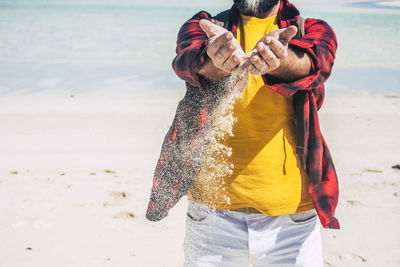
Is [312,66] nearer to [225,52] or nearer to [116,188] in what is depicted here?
[225,52]

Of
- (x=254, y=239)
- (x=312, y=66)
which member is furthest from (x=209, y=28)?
(x=254, y=239)

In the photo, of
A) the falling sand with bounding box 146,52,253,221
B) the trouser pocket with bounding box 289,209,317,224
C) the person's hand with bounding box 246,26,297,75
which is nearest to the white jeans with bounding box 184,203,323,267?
the trouser pocket with bounding box 289,209,317,224

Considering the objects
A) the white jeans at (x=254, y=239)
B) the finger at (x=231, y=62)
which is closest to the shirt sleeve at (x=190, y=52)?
the finger at (x=231, y=62)

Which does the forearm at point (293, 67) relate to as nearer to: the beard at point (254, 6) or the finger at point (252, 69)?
the finger at point (252, 69)

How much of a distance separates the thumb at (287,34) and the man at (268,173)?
258 millimetres

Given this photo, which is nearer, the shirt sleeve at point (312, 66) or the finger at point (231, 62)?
the finger at point (231, 62)

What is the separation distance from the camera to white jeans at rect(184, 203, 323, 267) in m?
1.80

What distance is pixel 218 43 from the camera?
4.61ft

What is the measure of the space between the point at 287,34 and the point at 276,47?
0.21 ft

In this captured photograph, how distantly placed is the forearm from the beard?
0.31 metres

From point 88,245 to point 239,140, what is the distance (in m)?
2.16

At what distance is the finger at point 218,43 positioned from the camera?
1.37m

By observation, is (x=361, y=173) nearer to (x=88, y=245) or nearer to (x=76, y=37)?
(x=88, y=245)

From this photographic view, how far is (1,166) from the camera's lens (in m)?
5.21
